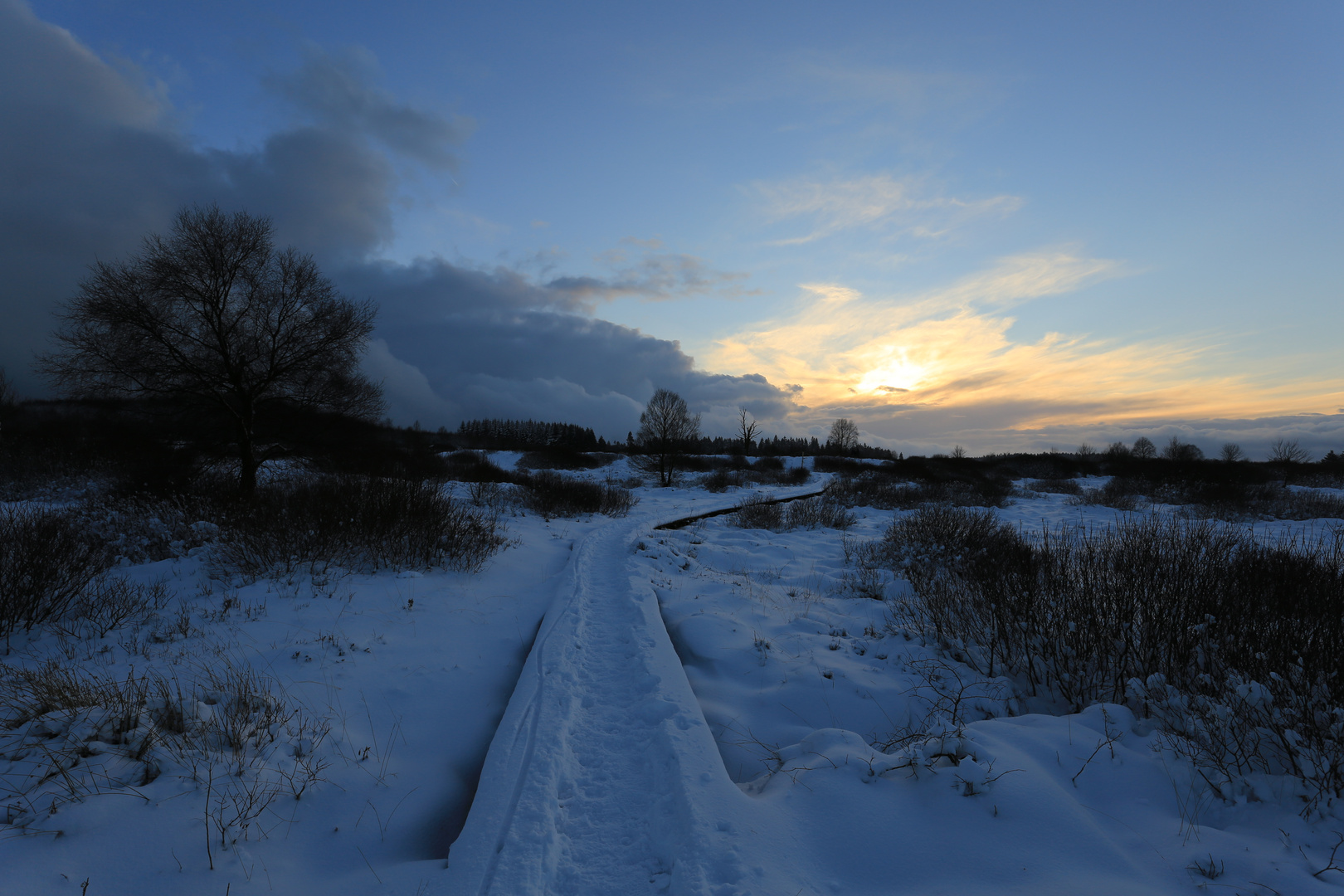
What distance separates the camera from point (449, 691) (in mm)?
5305

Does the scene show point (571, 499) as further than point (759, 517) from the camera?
Yes

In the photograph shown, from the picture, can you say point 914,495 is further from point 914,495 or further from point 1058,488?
point 1058,488

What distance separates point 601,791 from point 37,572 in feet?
28.6

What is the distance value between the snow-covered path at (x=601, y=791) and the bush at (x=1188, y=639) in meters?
3.59

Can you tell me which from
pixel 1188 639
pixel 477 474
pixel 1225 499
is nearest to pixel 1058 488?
pixel 1225 499

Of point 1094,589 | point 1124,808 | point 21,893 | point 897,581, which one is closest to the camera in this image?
point 21,893

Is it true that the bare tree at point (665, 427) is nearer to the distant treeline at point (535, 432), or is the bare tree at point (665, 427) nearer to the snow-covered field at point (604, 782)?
the snow-covered field at point (604, 782)

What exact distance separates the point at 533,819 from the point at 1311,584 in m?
8.42

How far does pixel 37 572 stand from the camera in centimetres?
654

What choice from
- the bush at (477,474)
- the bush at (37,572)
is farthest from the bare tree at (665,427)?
the bush at (37,572)

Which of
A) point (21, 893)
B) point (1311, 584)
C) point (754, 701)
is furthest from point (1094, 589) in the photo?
point (21, 893)

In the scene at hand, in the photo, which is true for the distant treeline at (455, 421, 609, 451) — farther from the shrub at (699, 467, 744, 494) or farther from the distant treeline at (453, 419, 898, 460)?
the shrub at (699, 467, 744, 494)

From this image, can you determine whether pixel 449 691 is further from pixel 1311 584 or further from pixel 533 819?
pixel 1311 584

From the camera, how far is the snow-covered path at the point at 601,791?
2.88 metres
